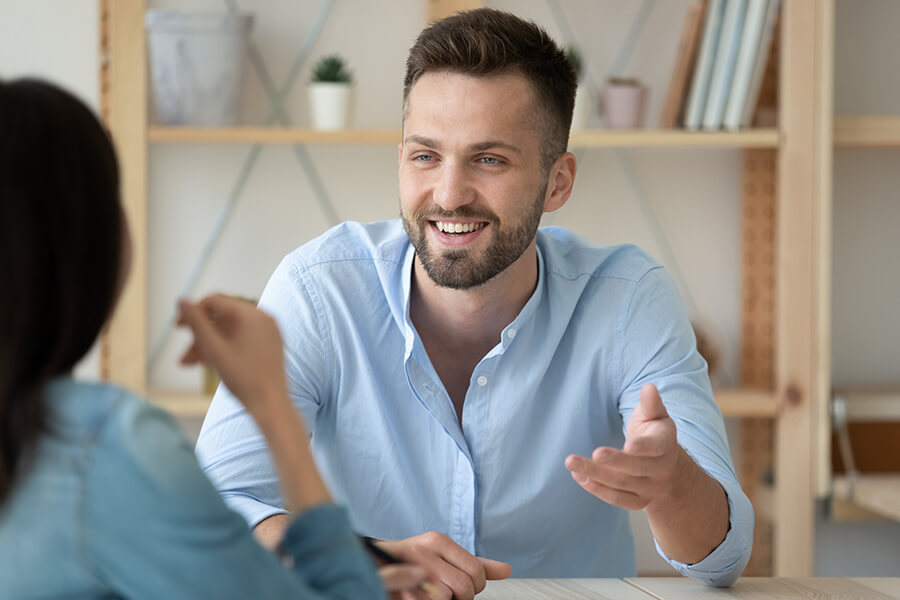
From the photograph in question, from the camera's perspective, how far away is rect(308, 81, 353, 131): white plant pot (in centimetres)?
200

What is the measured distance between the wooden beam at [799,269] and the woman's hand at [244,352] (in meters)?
1.58

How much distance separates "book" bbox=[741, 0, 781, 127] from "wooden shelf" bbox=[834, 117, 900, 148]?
18cm

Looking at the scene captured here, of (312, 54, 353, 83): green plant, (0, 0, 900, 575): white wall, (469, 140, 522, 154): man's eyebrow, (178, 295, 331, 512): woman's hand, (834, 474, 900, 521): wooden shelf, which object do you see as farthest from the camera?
(0, 0, 900, 575): white wall

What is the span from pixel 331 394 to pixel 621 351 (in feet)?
1.25

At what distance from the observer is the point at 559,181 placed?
141 cm

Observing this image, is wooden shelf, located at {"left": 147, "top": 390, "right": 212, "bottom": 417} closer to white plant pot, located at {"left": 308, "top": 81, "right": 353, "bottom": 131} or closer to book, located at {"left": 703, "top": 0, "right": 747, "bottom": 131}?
white plant pot, located at {"left": 308, "top": 81, "right": 353, "bottom": 131}

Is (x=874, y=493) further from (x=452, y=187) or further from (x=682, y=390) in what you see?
(x=452, y=187)

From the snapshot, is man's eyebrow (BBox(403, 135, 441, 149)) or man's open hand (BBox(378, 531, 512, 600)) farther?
man's eyebrow (BBox(403, 135, 441, 149))

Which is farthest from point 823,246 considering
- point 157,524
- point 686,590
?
point 157,524

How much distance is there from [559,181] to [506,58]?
22 centimetres

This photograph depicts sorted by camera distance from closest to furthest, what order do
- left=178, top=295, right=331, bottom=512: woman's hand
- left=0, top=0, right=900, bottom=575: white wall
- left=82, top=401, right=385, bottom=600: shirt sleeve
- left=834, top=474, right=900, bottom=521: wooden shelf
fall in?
left=82, top=401, right=385, bottom=600: shirt sleeve
left=178, top=295, right=331, bottom=512: woman's hand
left=834, top=474, right=900, bottom=521: wooden shelf
left=0, top=0, right=900, bottom=575: white wall

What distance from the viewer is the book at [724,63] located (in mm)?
1939

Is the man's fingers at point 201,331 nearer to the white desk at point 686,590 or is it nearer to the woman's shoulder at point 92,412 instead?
the woman's shoulder at point 92,412

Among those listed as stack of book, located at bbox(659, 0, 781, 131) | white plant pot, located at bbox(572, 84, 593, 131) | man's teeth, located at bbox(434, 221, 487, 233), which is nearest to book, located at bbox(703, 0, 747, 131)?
stack of book, located at bbox(659, 0, 781, 131)
